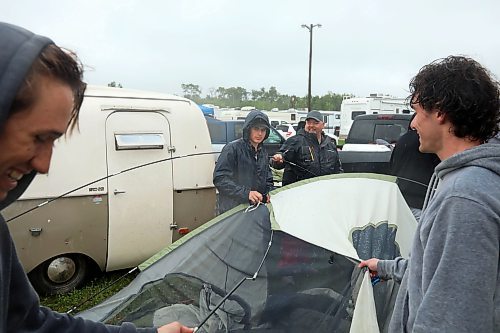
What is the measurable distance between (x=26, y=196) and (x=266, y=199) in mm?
2283

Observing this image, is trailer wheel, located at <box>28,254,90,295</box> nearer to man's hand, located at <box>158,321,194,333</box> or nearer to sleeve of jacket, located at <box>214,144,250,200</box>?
sleeve of jacket, located at <box>214,144,250,200</box>

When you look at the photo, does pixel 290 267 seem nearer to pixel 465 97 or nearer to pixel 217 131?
pixel 465 97

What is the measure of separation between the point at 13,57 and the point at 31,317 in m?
0.76

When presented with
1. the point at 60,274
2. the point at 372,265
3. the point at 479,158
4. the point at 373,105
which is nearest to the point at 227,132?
the point at 60,274

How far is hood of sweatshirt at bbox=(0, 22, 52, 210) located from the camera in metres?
0.84

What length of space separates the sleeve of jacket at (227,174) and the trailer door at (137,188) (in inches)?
36.1

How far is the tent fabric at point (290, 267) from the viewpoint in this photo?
94.8 inches

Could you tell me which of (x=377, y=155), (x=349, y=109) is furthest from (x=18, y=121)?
(x=349, y=109)

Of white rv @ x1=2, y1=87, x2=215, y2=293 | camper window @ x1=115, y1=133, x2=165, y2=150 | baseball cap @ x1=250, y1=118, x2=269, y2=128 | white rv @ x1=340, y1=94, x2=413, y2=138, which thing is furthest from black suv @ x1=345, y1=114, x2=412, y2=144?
white rv @ x1=340, y1=94, x2=413, y2=138

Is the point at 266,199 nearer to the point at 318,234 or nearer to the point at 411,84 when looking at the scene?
the point at 318,234

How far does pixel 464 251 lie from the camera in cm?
127

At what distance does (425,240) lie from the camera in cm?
138

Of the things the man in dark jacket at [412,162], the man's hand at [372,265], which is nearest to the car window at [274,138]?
the man in dark jacket at [412,162]

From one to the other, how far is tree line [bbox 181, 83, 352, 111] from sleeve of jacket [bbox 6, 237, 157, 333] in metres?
41.1
